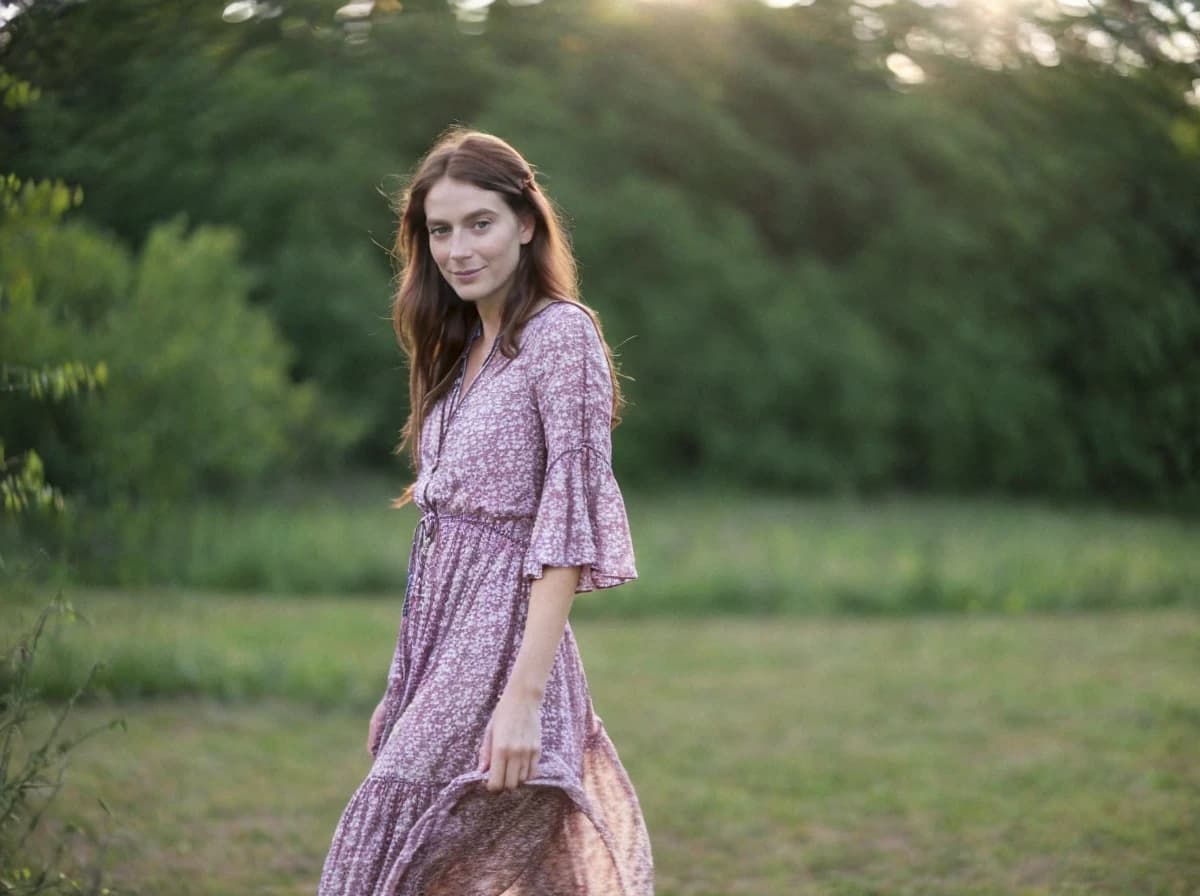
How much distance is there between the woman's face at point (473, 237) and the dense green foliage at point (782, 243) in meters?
2.51

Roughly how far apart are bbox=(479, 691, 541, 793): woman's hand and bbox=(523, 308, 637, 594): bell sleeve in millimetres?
209

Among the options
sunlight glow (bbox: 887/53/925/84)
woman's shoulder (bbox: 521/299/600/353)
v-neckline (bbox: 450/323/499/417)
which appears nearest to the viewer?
woman's shoulder (bbox: 521/299/600/353)

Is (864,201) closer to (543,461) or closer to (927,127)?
(927,127)

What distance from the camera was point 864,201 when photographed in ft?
52.7

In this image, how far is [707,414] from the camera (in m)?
14.8

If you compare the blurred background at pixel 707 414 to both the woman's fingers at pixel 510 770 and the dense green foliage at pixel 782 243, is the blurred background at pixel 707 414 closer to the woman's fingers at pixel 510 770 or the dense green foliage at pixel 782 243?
the dense green foliage at pixel 782 243

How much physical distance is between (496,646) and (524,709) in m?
0.16

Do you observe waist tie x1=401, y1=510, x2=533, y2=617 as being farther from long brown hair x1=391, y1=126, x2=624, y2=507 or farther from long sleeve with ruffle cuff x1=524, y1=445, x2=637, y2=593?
long brown hair x1=391, y1=126, x2=624, y2=507

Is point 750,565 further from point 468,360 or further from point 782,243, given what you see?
point 782,243

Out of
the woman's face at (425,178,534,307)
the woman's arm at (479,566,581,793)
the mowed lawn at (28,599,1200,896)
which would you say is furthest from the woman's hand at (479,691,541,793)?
the mowed lawn at (28,599,1200,896)

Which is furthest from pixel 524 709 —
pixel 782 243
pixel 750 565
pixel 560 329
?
pixel 782 243

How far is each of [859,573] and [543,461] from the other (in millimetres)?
7116

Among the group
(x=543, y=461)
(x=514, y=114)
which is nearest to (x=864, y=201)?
(x=514, y=114)

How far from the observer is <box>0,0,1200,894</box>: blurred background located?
4.11 metres
